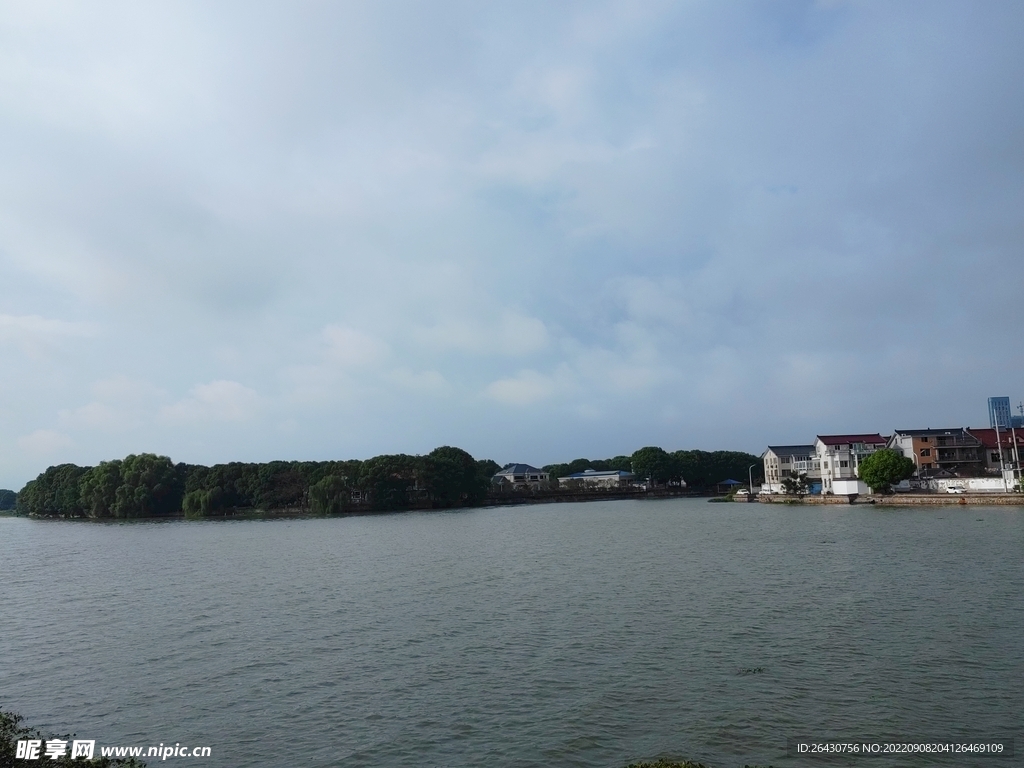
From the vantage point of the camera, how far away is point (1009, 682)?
1423 cm

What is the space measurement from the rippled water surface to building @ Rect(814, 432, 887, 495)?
212ft

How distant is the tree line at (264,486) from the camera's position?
105m

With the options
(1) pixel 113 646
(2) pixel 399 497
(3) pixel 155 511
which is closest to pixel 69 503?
(3) pixel 155 511

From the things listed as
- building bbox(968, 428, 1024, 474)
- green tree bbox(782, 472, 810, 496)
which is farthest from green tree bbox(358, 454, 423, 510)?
building bbox(968, 428, 1024, 474)

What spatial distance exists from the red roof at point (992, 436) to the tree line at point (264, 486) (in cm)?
7987

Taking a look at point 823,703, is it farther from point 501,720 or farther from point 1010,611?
point 1010,611

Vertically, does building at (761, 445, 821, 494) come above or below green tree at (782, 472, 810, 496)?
above

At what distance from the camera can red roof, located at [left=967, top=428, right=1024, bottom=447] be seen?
91375mm

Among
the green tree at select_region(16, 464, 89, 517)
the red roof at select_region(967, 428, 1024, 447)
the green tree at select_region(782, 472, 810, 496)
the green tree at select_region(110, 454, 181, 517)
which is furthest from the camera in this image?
the green tree at select_region(16, 464, 89, 517)

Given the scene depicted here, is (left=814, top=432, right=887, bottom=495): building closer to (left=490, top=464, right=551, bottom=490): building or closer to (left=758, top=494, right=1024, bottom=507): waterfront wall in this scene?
(left=758, top=494, right=1024, bottom=507): waterfront wall

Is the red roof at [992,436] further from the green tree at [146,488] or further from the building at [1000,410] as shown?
the green tree at [146,488]

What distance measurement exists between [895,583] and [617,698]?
1773cm

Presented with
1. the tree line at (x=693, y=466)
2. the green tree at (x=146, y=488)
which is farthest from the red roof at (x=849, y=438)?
the green tree at (x=146, y=488)

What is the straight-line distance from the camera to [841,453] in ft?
327
